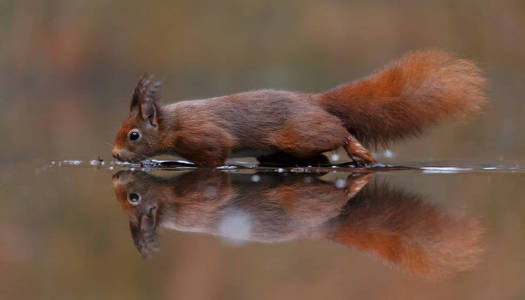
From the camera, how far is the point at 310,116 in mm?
3184

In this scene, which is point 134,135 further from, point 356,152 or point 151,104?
point 356,152

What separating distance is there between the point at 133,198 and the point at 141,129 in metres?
0.90

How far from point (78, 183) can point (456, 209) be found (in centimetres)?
158

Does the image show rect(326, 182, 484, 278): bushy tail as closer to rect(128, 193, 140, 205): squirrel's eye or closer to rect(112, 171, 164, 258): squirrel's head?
rect(112, 171, 164, 258): squirrel's head

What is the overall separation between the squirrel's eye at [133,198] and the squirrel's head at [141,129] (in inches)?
31.1

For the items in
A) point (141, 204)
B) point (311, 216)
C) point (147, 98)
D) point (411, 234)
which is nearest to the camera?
point (411, 234)

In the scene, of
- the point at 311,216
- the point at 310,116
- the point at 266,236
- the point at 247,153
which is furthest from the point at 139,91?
the point at 266,236

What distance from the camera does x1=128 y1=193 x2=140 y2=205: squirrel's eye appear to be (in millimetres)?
2278

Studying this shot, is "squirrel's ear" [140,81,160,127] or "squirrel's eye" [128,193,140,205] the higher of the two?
"squirrel's ear" [140,81,160,127]

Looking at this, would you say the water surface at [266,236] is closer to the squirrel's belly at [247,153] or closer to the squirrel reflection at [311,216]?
the squirrel reflection at [311,216]

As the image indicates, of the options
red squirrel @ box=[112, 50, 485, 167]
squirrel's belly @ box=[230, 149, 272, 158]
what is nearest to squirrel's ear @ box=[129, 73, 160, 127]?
red squirrel @ box=[112, 50, 485, 167]

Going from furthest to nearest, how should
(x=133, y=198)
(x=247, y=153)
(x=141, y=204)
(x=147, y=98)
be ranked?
1. (x=247, y=153)
2. (x=147, y=98)
3. (x=133, y=198)
4. (x=141, y=204)

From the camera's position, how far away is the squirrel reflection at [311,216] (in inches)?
62.2

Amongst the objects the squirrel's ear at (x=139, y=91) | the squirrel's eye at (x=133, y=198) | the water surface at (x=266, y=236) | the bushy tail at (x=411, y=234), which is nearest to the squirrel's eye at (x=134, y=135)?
the squirrel's ear at (x=139, y=91)
